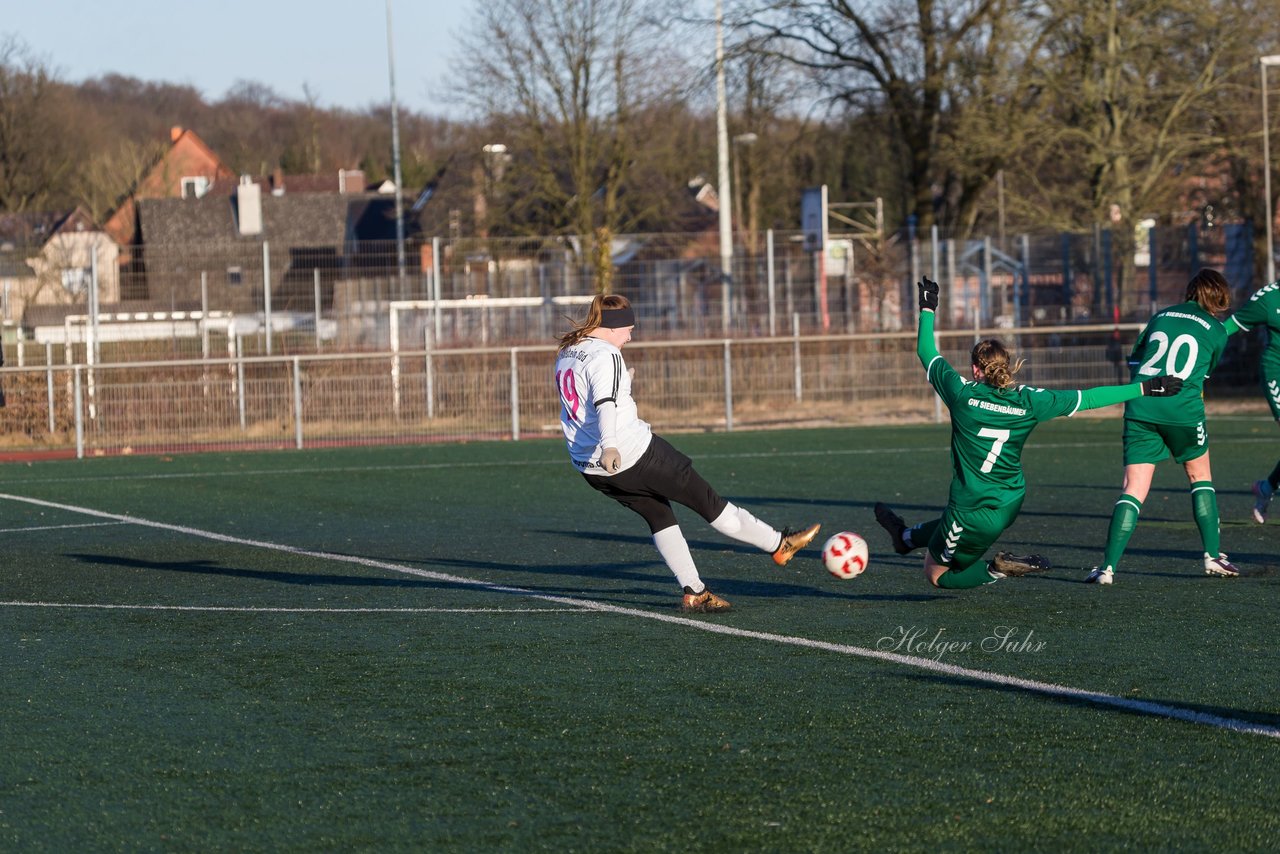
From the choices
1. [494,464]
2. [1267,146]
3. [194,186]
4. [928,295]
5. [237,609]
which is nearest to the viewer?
[928,295]

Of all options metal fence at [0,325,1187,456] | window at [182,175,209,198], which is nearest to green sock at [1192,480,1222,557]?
metal fence at [0,325,1187,456]

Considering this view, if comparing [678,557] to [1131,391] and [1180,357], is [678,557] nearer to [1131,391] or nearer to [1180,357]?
[1131,391]

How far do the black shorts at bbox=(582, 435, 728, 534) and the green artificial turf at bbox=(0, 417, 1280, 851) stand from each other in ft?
1.86

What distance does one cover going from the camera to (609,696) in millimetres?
6465

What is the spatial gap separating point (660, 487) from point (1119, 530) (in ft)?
9.10

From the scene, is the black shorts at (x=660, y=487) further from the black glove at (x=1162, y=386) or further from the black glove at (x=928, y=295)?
the black glove at (x=1162, y=386)

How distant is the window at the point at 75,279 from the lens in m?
27.4

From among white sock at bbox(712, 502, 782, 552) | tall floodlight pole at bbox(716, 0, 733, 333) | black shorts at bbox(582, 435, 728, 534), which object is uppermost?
tall floodlight pole at bbox(716, 0, 733, 333)

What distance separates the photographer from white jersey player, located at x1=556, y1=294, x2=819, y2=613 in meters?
8.16

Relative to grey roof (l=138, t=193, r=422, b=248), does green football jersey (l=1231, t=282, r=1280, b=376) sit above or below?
below

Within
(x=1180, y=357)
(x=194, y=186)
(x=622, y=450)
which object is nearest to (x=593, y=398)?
(x=622, y=450)

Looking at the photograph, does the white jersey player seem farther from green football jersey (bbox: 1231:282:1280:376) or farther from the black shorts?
green football jersey (bbox: 1231:282:1280:376)

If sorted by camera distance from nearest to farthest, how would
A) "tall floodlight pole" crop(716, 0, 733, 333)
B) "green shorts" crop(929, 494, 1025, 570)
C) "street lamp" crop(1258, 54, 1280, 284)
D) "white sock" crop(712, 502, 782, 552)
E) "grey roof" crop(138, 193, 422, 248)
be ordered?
"green shorts" crop(929, 494, 1025, 570) → "white sock" crop(712, 502, 782, 552) → "street lamp" crop(1258, 54, 1280, 284) → "tall floodlight pole" crop(716, 0, 733, 333) → "grey roof" crop(138, 193, 422, 248)

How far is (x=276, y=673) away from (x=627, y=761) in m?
2.29
